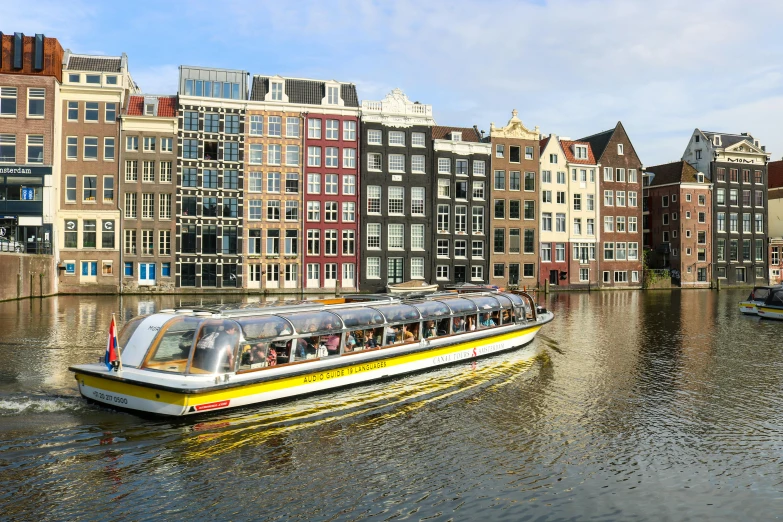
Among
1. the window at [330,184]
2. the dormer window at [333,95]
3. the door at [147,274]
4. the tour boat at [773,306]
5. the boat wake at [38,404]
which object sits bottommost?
the boat wake at [38,404]

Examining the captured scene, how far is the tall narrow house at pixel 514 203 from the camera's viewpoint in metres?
72.4

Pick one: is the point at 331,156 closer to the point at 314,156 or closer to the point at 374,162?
the point at 314,156

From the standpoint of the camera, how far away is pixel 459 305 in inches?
990

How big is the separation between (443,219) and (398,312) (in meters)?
48.2

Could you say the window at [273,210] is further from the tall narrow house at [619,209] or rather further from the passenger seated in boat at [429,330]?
the passenger seated in boat at [429,330]

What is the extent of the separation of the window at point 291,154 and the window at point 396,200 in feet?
33.9

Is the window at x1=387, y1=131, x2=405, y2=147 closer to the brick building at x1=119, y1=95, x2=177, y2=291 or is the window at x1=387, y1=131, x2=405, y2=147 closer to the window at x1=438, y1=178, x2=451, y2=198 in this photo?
the window at x1=438, y1=178, x2=451, y2=198

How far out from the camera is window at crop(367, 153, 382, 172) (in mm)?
66312

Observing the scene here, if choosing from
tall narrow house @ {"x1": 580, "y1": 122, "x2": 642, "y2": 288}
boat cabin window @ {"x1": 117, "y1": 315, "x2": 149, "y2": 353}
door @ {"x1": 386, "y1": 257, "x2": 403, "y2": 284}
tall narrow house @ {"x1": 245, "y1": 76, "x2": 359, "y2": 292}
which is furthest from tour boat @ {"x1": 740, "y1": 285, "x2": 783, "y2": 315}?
boat cabin window @ {"x1": 117, "y1": 315, "x2": 149, "y2": 353}

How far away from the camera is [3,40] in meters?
58.2

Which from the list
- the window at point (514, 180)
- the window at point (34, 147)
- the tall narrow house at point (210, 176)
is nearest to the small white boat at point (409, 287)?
the tall narrow house at point (210, 176)

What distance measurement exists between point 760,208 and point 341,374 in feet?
292

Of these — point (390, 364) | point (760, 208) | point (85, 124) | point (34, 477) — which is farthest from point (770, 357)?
point (760, 208)

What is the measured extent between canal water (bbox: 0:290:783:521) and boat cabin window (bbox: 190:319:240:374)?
1251 mm
